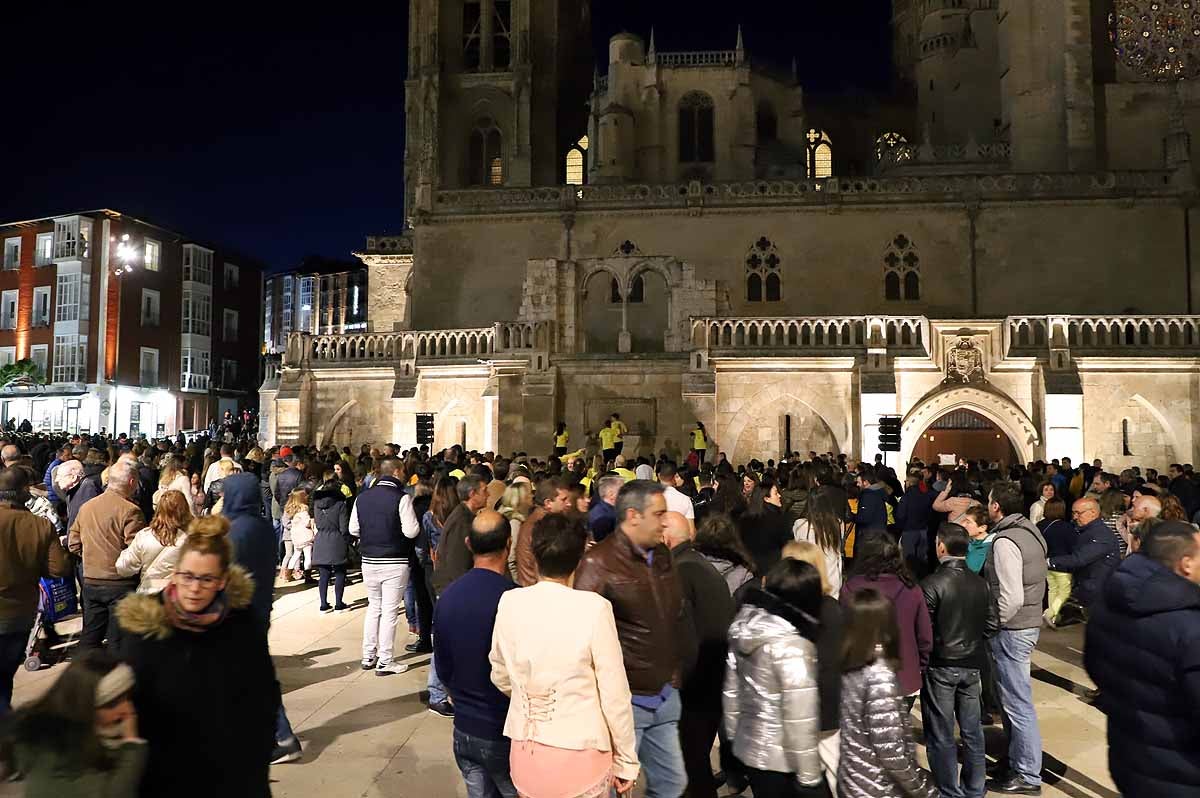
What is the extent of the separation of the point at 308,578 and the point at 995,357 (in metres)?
17.3

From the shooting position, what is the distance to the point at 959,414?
2377 cm

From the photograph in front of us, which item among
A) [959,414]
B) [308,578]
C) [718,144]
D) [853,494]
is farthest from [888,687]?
[718,144]

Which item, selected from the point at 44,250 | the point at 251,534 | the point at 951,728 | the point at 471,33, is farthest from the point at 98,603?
the point at 44,250

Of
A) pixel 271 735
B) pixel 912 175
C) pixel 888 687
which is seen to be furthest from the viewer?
pixel 912 175

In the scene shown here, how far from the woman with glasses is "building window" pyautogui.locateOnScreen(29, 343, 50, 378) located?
145ft

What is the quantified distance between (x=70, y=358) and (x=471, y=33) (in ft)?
78.3

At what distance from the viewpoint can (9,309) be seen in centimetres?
4147

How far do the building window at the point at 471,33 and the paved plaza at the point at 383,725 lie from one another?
106 feet

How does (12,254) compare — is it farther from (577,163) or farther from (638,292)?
(638,292)

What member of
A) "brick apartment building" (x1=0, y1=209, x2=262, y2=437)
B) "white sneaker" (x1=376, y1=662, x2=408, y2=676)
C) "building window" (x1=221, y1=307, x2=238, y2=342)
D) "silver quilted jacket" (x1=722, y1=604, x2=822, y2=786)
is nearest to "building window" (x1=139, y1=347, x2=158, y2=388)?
"brick apartment building" (x1=0, y1=209, x2=262, y2=437)

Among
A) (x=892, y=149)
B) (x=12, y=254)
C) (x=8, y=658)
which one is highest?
(x=892, y=149)

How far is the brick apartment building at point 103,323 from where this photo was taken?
39.6 metres

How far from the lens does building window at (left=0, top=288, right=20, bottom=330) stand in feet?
135

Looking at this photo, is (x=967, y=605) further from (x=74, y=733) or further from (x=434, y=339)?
(x=434, y=339)
